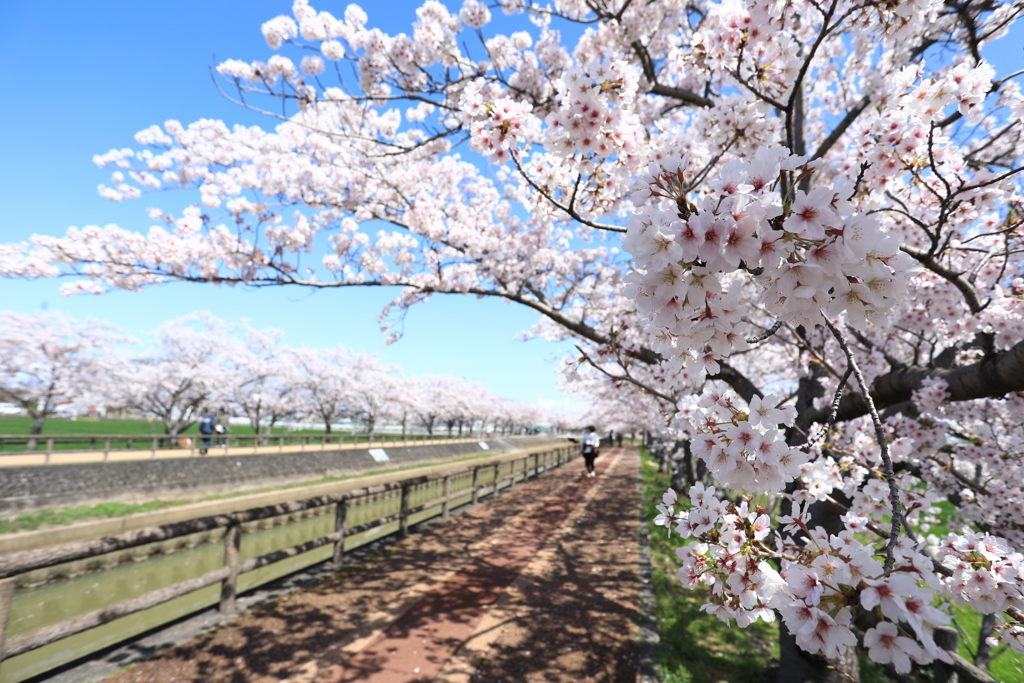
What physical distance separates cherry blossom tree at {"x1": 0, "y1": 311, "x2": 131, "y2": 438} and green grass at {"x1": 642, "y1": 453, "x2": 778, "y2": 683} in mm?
28254

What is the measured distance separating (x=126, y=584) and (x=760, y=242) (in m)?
9.83

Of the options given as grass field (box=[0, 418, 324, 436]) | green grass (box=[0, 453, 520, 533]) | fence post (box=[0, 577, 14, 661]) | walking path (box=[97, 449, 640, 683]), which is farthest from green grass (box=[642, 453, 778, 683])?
grass field (box=[0, 418, 324, 436])

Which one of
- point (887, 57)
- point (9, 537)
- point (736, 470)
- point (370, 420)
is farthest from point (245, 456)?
point (370, 420)

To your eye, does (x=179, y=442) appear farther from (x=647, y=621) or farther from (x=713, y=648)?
(x=713, y=648)

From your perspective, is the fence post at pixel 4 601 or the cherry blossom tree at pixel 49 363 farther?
the cherry blossom tree at pixel 49 363

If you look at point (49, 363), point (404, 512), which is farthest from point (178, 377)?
point (404, 512)

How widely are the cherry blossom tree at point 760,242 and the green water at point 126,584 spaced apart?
4.06m

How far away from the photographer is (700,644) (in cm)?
399

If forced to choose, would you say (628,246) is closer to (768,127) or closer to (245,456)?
(768,127)

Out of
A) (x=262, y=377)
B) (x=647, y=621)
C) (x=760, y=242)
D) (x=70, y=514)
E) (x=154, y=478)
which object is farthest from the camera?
(x=262, y=377)

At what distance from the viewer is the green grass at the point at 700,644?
3506 mm

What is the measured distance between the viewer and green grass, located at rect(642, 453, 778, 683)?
3506mm

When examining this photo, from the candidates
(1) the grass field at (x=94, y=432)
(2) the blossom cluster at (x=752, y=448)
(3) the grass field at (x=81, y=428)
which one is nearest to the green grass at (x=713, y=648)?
(2) the blossom cluster at (x=752, y=448)

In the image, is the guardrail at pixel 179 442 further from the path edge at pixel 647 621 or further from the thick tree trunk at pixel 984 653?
the thick tree trunk at pixel 984 653
